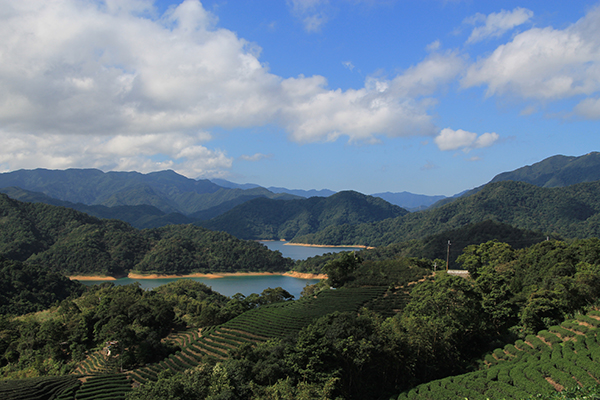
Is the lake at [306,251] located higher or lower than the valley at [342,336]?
lower

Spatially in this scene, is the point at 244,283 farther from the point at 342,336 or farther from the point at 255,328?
the point at 342,336

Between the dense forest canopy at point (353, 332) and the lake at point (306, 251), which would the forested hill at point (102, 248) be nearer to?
the lake at point (306, 251)

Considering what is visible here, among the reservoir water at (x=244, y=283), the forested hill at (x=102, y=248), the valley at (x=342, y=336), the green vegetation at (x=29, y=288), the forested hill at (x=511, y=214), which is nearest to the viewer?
the valley at (x=342, y=336)

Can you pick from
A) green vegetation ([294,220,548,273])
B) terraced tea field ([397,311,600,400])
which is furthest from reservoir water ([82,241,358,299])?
terraced tea field ([397,311,600,400])

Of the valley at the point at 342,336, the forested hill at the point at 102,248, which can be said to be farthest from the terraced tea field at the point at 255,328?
the forested hill at the point at 102,248

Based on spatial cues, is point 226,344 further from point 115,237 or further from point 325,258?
point 115,237

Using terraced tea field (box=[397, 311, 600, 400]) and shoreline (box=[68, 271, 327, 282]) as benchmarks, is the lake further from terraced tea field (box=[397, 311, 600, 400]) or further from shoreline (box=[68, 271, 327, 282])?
terraced tea field (box=[397, 311, 600, 400])
